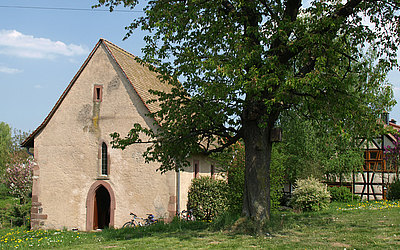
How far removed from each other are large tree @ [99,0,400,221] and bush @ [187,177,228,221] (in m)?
6.40

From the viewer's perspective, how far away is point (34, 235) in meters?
16.8

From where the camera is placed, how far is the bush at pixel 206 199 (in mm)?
17875

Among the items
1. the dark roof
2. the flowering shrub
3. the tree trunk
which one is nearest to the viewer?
the tree trunk

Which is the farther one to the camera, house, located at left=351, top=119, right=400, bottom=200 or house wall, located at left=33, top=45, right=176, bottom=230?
house, located at left=351, top=119, right=400, bottom=200

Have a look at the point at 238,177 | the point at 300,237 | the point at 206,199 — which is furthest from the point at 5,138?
the point at 300,237

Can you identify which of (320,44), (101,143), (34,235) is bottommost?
(34,235)

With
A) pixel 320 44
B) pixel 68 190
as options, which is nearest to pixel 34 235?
pixel 68 190

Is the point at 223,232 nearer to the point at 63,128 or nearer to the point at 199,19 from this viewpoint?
the point at 199,19

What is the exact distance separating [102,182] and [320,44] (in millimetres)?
12704

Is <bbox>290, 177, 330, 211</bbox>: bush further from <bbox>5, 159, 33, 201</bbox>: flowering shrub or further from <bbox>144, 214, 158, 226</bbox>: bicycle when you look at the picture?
<bbox>5, 159, 33, 201</bbox>: flowering shrub

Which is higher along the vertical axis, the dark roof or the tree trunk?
the dark roof

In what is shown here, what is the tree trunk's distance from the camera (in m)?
10.6

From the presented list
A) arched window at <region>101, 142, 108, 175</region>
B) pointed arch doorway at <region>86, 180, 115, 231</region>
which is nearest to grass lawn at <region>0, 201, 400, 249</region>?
pointed arch doorway at <region>86, 180, 115, 231</region>

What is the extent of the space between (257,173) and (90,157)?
10.8m
